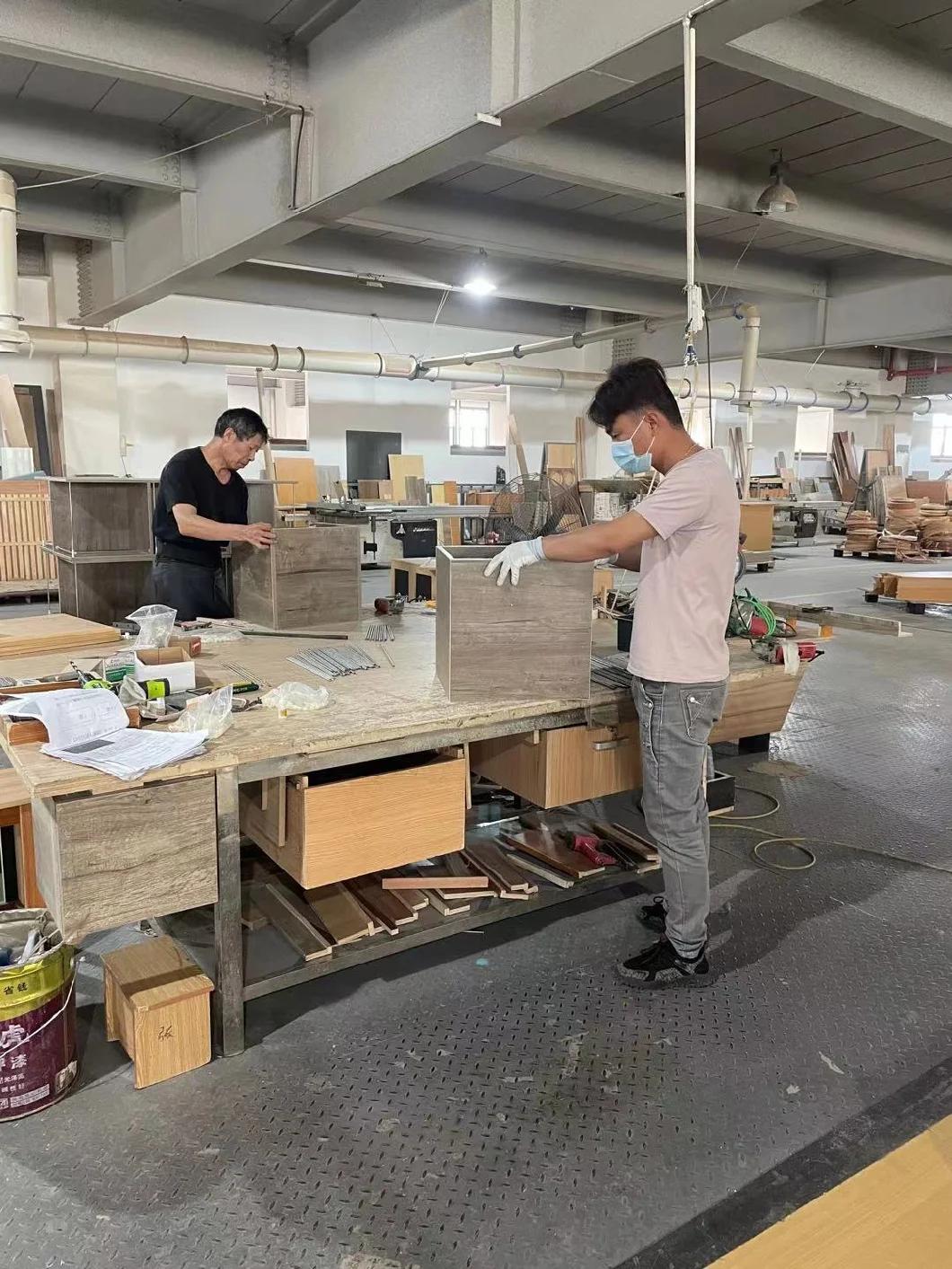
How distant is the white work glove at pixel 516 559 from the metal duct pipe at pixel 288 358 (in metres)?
4.97

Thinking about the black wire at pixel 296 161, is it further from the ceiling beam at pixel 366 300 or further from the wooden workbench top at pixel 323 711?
the ceiling beam at pixel 366 300

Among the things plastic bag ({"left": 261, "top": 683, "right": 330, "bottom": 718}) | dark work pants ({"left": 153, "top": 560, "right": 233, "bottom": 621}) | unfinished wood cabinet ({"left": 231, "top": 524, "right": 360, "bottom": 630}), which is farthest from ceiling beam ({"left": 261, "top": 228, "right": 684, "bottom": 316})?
plastic bag ({"left": 261, "top": 683, "right": 330, "bottom": 718})

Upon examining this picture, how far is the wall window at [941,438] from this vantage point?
17109 mm

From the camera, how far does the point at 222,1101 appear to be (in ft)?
5.77

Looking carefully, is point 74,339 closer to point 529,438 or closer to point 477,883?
point 529,438

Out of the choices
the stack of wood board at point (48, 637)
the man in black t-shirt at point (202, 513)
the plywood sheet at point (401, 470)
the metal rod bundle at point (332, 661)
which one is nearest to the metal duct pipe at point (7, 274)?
the man in black t-shirt at point (202, 513)

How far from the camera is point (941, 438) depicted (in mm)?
17188

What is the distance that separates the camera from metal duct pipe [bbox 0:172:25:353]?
13.0 feet

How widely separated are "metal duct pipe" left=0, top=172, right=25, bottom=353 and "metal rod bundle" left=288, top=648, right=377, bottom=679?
2513 mm

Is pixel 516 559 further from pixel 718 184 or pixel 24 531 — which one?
pixel 24 531

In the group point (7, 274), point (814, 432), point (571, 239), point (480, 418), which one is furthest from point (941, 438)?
point (7, 274)

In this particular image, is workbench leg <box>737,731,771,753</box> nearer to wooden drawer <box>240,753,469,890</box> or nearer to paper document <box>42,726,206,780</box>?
wooden drawer <box>240,753,469,890</box>

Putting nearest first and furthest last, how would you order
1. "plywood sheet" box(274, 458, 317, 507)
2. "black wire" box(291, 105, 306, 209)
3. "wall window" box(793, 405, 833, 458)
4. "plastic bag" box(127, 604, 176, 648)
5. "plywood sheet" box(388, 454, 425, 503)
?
"plastic bag" box(127, 604, 176, 648)
"black wire" box(291, 105, 306, 209)
"plywood sheet" box(274, 458, 317, 507)
"plywood sheet" box(388, 454, 425, 503)
"wall window" box(793, 405, 833, 458)

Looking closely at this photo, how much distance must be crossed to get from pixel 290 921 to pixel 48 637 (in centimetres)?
114
